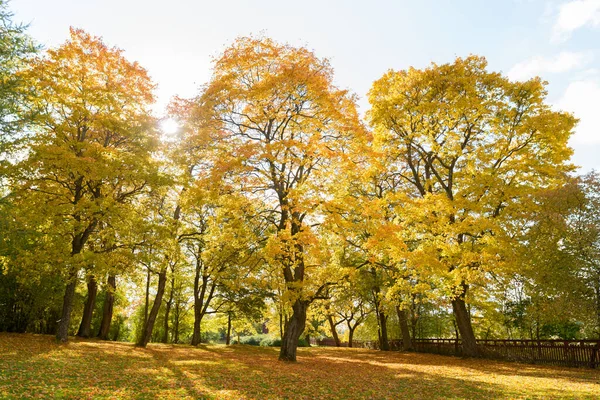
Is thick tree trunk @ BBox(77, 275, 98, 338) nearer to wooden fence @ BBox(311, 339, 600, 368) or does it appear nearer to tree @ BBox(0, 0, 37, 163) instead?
tree @ BBox(0, 0, 37, 163)

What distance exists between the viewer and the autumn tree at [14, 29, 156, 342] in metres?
15.6

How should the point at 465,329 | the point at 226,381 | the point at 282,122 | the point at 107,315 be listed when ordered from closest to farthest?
the point at 226,381 < the point at 282,122 < the point at 465,329 < the point at 107,315

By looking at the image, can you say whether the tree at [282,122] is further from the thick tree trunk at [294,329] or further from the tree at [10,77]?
the tree at [10,77]

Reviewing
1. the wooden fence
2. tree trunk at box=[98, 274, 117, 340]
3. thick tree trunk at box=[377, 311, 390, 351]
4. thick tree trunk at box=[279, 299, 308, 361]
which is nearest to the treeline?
thick tree trunk at box=[279, 299, 308, 361]

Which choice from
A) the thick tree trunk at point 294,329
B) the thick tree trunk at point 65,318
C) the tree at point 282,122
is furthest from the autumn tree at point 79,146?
the thick tree trunk at point 294,329

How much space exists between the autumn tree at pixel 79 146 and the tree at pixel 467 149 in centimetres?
1259

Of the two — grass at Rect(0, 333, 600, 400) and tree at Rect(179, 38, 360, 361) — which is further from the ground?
tree at Rect(179, 38, 360, 361)

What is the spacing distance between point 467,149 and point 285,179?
10.9 m

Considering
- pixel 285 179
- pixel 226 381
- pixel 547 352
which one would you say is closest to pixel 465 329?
pixel 547 352

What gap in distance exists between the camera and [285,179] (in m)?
16.5

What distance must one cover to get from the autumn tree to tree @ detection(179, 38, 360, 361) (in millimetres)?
4202

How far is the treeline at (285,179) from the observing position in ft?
49.6

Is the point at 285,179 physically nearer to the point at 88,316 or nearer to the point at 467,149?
the point at 467,149

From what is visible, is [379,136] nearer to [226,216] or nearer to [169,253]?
[226,216]
